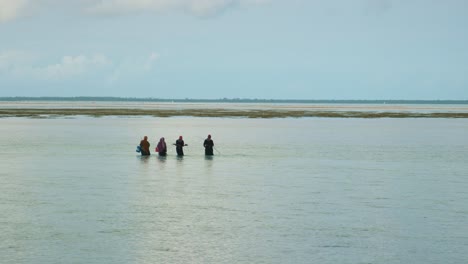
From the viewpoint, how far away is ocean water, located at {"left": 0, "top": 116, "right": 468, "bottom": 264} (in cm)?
1683

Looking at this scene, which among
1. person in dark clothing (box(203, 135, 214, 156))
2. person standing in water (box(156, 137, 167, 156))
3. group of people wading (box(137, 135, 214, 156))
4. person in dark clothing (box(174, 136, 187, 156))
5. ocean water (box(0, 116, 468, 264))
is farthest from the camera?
person standing in water (box(156, 137, 167, 156))

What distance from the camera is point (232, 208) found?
74.1ft

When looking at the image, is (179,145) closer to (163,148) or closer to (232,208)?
(163,148)

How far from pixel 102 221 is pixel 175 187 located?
713 centimetres

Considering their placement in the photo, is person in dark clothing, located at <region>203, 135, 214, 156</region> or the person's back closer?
the person's back

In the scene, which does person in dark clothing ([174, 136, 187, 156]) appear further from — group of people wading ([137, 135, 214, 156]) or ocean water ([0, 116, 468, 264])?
ocean water ([0, 116, 468, 264])

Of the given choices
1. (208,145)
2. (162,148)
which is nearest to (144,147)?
(162,148)

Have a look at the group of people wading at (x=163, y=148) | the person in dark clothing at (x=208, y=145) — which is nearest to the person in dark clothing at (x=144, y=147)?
the group of people wading at (x=163, y=148)

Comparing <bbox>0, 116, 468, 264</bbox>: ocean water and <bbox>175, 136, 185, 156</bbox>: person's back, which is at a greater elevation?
<bbox>175, 136, 185, 156</bbox>: person's back

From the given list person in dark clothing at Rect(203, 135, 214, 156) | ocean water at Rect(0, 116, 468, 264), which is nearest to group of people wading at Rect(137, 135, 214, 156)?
person in dark clothing at Rect(203, 135, 214, 156)

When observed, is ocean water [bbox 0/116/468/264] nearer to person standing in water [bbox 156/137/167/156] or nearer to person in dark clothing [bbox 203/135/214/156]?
person standing in water [bbox 156/137/167/156]

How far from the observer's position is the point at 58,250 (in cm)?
1677

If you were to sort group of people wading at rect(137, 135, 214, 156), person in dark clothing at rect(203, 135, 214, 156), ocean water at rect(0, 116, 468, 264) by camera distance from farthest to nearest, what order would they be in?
1. group of people wading at rect(137, 135, 214, 156)
2. person in dark clothing at rect(203, 135, 214, 156)
3. ocean water at rect(0, 116, 468, 264)

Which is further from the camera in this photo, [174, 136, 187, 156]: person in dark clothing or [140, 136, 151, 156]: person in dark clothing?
[140, 136, 151, 156]: person in dark clothing
